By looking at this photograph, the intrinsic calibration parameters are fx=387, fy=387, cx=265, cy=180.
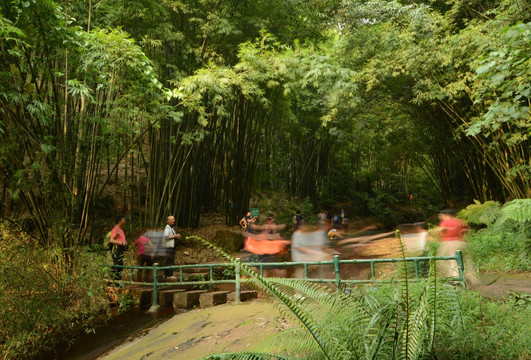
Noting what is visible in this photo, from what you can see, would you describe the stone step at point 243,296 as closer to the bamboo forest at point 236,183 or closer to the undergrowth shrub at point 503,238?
the bamboo forest at point 236,183

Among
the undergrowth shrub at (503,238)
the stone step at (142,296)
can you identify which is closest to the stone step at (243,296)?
the stone step at (142,296)

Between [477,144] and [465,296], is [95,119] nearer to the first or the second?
[465,296]

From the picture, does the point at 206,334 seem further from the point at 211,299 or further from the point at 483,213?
the point at 483,213

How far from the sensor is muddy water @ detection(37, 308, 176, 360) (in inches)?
175

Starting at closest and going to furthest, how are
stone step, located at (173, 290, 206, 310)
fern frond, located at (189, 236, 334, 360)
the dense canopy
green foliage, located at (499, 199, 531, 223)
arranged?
fern frond, located at (189, 236, 334, 360) < the dense canopy < green foliage, located at (499, 199, 531, 223) < stone step, located at (173, 290, 206, 310)

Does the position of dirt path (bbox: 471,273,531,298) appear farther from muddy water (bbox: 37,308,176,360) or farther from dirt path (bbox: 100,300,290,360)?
muddy water (bbox: 37,308,176,360)

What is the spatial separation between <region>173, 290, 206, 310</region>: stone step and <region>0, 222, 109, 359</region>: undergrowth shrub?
981mm

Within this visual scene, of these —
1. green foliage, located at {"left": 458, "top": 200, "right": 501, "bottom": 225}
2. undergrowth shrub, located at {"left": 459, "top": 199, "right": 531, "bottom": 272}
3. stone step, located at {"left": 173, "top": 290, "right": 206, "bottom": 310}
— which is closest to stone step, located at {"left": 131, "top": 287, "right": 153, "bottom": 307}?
stone step, located at {"left": 173, "top": 290, "right": 206, "bottom": 310}

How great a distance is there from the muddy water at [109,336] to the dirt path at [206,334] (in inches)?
6.4

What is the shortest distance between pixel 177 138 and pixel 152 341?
16.4 feet

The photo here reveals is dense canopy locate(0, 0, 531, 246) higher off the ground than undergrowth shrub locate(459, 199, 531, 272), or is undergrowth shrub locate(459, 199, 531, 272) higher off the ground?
dense canopy locate(0, 0, 531, 246)

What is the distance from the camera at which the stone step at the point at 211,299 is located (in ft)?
18.5

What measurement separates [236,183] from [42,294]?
277 inches

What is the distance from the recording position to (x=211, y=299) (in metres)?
5.64
